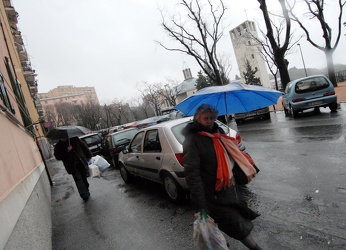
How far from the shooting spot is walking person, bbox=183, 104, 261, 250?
242 cm

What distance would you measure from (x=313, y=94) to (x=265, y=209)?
334 inches

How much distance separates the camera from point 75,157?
20.7 ft

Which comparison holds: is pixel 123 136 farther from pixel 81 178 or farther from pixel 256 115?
pixel 256 115

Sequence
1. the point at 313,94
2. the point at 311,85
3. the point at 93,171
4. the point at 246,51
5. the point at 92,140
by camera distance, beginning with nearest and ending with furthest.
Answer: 1. the point at 93,171
2. the point at 313,94
3. the point at 311,85
4. the point at 92,140
5. the point at 246,51

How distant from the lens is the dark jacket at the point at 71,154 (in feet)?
20.5

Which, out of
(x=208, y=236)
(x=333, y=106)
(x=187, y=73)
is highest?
(x=187, y=73)

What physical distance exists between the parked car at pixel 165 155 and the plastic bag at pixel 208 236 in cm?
200

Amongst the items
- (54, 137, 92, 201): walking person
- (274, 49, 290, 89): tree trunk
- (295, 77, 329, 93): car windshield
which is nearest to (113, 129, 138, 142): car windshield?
(54, 137, 92, 201): walking person

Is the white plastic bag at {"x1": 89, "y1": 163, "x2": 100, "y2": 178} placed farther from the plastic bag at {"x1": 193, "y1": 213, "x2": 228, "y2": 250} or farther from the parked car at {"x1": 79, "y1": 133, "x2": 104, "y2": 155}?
the parked car at {"x1": 79, "y1": 133, "x2": 104, "y2": 155}

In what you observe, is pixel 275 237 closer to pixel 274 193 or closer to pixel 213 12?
pixel 274 193

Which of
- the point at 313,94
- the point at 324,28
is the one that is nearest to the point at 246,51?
the point at 324,28

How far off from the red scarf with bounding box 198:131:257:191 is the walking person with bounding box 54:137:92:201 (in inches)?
183

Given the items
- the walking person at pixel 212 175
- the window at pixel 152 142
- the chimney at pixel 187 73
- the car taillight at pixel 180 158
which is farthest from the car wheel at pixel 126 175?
the chimney at pixel 187 73

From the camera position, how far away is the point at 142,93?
5938cm
